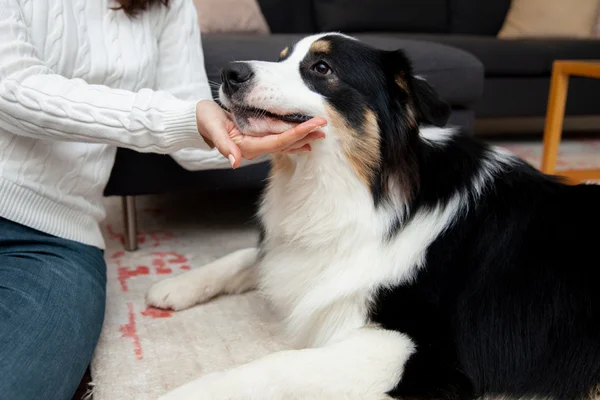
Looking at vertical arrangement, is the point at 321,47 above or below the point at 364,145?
above

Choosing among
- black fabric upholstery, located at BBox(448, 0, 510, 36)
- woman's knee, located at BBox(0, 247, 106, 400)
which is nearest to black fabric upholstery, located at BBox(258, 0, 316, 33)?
black fabric upholstery, located at BBox(448, 0, 510, 36)

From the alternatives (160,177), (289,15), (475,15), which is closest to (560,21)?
(475,15)

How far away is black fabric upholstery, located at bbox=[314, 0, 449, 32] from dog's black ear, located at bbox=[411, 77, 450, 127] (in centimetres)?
301

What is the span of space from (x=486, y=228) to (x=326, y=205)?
358 millimetres

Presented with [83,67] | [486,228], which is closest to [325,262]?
[486,228]

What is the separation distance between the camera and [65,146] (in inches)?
57.3

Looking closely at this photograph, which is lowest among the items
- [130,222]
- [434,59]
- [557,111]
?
[130,222]

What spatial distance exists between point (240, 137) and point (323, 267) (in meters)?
→ 0.37

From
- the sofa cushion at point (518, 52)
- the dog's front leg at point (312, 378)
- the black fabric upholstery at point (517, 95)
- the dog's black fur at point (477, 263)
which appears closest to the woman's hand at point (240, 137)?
the dog's black fur at point (477, 263)

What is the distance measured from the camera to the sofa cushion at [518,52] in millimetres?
3861

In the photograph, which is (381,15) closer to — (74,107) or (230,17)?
(230,17)

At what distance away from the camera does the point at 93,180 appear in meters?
1.54

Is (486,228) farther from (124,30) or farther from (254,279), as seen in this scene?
(124,30)

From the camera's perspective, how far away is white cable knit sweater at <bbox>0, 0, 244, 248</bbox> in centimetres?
126
